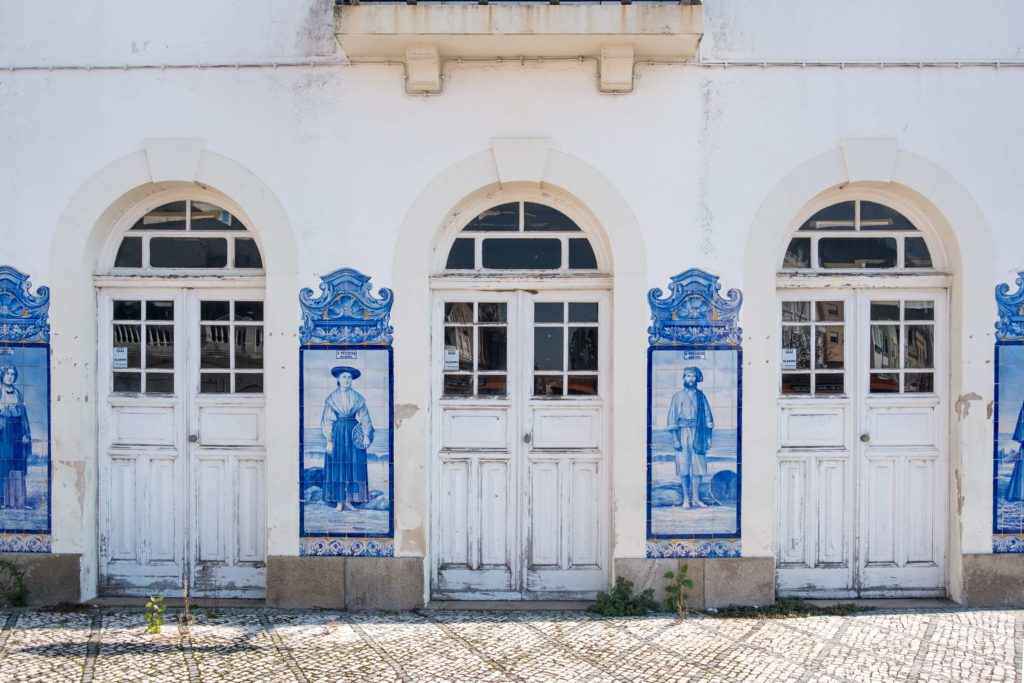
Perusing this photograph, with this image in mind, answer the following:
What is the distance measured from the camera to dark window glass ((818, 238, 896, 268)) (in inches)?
264

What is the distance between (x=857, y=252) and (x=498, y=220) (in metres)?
2.74

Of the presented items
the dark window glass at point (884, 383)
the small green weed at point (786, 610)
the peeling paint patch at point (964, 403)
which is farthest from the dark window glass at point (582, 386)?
the peeling paint patch at point (964, 403)

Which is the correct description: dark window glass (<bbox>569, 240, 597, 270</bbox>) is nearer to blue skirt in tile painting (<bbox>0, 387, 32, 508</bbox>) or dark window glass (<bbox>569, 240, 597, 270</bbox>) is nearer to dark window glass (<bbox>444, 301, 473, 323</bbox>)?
dark window glass (<bbox>444, 301, 473, 323</bbox>)

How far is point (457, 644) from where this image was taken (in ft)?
18.9

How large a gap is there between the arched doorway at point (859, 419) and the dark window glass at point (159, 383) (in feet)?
15.3

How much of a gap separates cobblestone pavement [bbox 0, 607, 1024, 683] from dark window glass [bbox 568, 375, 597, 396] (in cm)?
162

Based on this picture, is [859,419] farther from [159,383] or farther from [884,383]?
[159,383]

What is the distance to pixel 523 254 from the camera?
22.0 ft

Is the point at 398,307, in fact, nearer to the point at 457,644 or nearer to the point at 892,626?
the point at 457,644

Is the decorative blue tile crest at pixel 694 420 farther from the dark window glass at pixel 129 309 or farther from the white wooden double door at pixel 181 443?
the dark window glass at pixel 129 309

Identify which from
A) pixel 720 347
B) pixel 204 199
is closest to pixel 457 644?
pixel 720 347

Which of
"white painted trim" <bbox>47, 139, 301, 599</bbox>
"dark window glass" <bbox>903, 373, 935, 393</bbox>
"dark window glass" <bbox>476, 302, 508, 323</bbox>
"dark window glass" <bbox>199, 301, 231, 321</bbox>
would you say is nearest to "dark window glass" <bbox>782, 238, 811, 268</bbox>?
"dark window glass" <bbox>903, 373, 935, 393</bbox>

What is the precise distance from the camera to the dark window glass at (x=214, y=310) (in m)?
6.76

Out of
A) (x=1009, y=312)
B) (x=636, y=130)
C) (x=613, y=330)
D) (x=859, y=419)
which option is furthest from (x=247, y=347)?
(x=1009, y=312)
